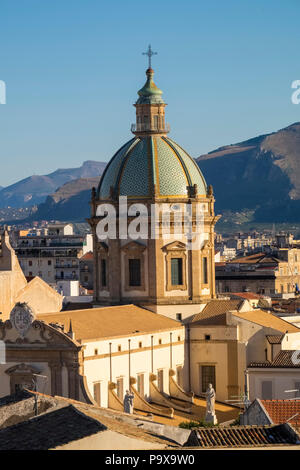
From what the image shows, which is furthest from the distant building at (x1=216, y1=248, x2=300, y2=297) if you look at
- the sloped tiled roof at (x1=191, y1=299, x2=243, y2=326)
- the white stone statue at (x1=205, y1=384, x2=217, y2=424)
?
the white stone statue at (x1=205, y1=384, x2=217, y2=424)

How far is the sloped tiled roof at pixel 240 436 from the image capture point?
137ft

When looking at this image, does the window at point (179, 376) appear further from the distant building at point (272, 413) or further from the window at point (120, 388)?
the distant building at point (272, 413)

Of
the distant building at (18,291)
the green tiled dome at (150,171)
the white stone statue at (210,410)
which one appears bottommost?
the white stone statue at (210,410)

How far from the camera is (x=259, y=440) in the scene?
4241 centimetres

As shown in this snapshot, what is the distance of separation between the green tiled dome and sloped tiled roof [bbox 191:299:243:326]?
594 centimetres

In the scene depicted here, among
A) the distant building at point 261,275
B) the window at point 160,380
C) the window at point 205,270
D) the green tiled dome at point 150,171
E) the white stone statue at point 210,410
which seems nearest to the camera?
the white stone statue at point 210,410

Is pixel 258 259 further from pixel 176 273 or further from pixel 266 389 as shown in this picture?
pixel 266 389

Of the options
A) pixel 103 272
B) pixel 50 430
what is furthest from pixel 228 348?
pixel 50 430

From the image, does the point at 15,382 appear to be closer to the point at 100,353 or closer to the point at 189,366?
the point at 100,353

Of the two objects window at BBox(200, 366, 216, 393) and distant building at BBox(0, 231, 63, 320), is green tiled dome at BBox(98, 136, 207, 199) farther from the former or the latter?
distant building at BBox(0, 231, 63, 320)

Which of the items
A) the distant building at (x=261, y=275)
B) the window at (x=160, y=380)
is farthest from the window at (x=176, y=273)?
the distant building at (x=261, y=275)

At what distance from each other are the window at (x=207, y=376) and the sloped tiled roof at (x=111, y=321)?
257cm

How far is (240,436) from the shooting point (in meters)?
43.1
